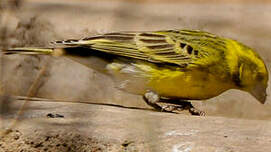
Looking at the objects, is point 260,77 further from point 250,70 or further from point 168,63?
point 168,63

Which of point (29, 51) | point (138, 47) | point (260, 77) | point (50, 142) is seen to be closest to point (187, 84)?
point (138, 47)

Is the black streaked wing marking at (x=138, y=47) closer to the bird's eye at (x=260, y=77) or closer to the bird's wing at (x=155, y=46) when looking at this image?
the bird's wing at (x=155, y=46)

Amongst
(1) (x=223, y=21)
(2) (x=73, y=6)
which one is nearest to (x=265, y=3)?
(1) (x=223, y=21)

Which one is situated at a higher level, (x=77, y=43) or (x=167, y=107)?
(x=77, y=43)

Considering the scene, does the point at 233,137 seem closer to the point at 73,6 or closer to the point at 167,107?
the point at 167,107

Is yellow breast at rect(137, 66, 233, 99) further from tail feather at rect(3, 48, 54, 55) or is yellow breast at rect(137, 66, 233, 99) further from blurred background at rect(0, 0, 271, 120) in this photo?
blurred background at rect(0, 0, 271, 120)

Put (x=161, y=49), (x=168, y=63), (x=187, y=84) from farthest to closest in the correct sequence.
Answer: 1. (x=161, y=49)
2. (x=168, y=63)
3. (x=187, y=84)

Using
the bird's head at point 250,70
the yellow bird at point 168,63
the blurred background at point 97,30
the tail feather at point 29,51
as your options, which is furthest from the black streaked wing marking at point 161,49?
the blurred background at point 97,30

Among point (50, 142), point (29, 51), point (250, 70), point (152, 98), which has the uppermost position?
point (29, 51)
